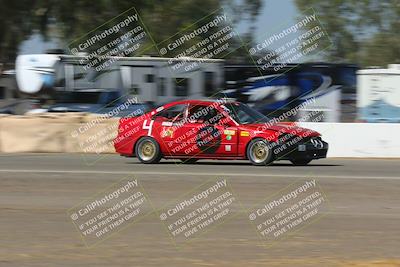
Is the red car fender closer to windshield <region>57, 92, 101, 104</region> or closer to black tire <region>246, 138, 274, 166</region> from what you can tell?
black tire <region>246, 138, 274, 166</region>

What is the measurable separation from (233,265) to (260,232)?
6.10ft

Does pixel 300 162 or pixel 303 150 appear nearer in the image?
pixel 303 150

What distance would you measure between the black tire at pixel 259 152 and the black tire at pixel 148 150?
1.95m

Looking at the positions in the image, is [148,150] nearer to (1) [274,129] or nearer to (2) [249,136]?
(2) [249,136]

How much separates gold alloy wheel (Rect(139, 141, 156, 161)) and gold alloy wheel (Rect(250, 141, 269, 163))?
214 centimetres

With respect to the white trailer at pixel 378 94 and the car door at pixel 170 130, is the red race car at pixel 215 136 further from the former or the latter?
the white trailer at pixel 378 94

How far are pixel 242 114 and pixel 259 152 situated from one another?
991 mm

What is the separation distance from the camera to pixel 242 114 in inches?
691

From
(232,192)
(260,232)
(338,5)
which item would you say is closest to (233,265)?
(260,232)

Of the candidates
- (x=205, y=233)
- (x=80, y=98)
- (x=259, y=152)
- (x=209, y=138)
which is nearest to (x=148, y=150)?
(x=209, y=138)

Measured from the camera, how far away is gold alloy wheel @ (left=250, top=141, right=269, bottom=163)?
17.0 meters

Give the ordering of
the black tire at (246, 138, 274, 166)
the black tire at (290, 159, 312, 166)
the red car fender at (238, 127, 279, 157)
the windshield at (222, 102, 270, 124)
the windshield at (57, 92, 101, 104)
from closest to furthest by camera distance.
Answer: the red car fender at (238, 127, 279, 157), the black tire at (246, 138, 274, 166), the windshield at (222, 102, 270, 124), the black tire at (290, 159, 312, 166), the windshield at (57, 92, 101, 104)

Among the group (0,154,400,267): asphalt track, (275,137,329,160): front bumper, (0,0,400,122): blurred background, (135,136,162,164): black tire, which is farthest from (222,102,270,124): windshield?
(0,0,400,122): blurred background

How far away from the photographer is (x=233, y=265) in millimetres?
7219
